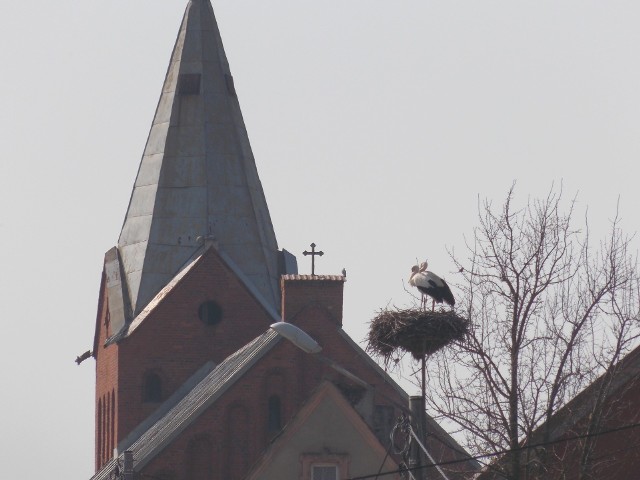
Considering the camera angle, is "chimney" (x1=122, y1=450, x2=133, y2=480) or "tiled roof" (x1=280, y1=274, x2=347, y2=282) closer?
"chimney" (x1=122, y1=450, x2=133, y2=480)

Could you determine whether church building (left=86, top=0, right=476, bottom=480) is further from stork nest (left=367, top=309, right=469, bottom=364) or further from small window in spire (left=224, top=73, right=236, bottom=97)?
stork nest (left=367, top=309, right=469, bottom=364)

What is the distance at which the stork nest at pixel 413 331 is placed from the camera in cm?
4041

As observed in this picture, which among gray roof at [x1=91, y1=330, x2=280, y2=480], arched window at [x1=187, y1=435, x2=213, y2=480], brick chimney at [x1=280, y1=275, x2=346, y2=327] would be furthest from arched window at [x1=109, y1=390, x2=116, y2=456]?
arched window at [x1=187, y1=435, x2=213, y2=480]

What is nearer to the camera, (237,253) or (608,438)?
(608,438)

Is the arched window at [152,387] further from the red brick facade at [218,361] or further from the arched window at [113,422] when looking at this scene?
the arched window at [113,422]

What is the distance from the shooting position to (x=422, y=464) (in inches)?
1378

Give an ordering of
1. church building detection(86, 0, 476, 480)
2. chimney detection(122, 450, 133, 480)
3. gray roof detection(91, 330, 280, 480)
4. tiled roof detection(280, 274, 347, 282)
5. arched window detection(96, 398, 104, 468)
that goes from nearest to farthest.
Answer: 1. chimney detection(122, 450, 133, 480)
2. gray roof detection(91, 330, 280, 480)
3. church building detection(86, 0, 476, 480)
4. tiled roof detection(280, 274, 347, 282)
5. arched window detection(96, 398, 104, 468)

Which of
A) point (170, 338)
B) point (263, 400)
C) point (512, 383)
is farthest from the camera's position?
point (170, 338)

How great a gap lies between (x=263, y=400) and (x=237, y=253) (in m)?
Answer: 7.84

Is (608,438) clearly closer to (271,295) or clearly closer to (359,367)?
(359,367)

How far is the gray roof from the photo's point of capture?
56.7 m

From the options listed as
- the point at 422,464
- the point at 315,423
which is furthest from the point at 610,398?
the point at 315,423

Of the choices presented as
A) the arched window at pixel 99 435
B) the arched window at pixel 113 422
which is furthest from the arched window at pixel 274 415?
the arched window at pixel 99 435

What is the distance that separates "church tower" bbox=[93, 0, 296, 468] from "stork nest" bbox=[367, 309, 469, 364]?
21391 mm
